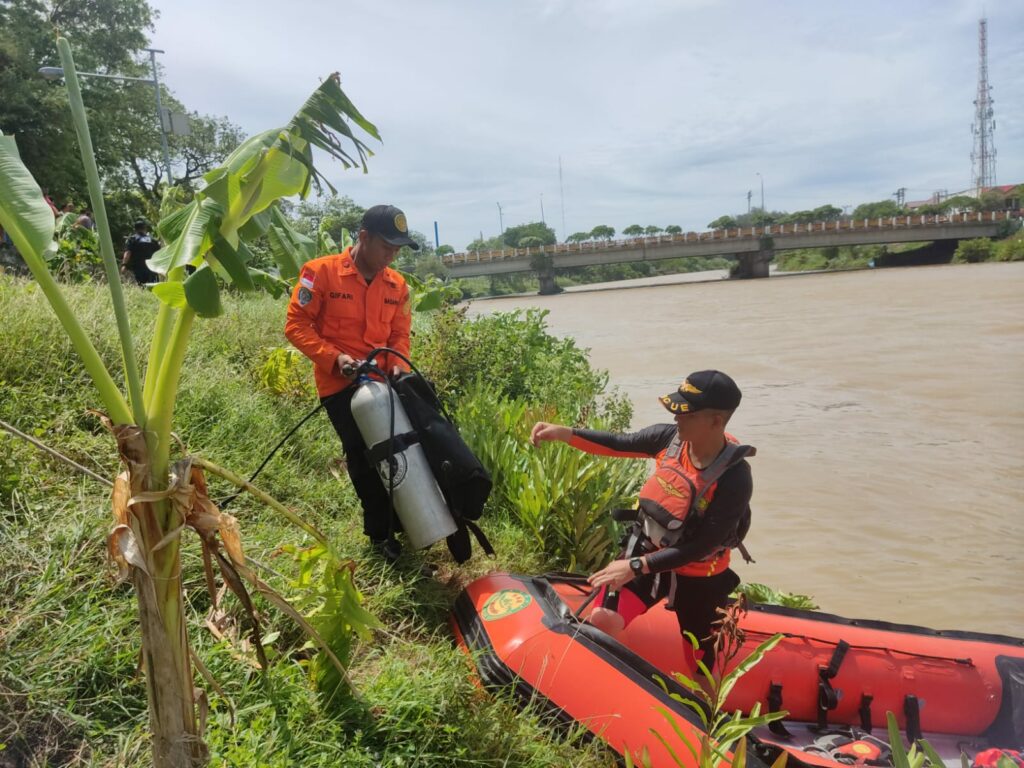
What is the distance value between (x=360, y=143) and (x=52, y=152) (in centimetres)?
2207

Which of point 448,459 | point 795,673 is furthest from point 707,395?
point 795,673

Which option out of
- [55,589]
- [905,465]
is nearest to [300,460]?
[55,589]

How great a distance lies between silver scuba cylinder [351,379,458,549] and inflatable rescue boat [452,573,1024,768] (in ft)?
1.23

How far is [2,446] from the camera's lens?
2.84m

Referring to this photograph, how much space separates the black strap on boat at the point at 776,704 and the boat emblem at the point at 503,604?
111cm

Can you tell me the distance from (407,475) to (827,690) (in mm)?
2078

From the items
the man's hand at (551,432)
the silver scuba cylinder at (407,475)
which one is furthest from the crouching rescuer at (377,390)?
the man's hand at (551,432)

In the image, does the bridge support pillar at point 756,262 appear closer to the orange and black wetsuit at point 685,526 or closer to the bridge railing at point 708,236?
the bridge railing at point 708,236

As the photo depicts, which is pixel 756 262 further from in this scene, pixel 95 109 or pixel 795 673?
pixel 795 673

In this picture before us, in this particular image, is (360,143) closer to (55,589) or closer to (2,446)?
(55,589)

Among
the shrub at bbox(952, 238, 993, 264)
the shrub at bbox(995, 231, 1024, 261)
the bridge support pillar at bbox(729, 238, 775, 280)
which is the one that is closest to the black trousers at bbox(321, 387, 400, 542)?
the bridge support pillar at bbox(729, 238, 775, 280)

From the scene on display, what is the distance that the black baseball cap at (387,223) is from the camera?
318 centimetres

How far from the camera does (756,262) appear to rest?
139 feet

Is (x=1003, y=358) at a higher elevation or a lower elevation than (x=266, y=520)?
lower
